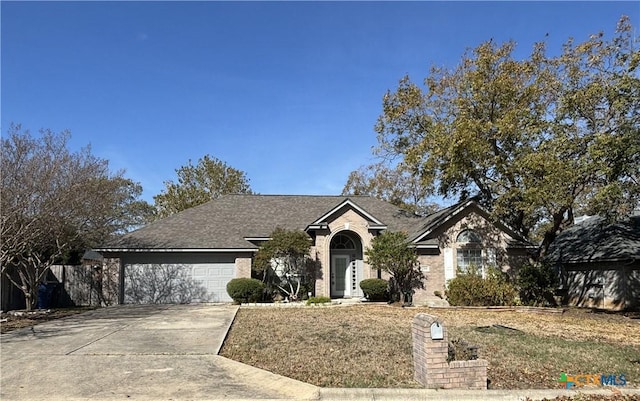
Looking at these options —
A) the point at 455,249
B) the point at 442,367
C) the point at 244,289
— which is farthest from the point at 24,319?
the point at 455,249

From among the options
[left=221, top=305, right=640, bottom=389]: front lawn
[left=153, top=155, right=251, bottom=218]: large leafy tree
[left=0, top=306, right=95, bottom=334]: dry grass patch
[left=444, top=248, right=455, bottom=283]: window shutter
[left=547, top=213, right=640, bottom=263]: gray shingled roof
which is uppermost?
[left=153, top=155, right=251, bottom=218]: large leafy tree

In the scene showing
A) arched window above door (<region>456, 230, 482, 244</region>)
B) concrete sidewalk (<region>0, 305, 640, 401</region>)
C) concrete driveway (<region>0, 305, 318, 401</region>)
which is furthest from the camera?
arched window above door (<region>456, 230, 482, 244</region>)

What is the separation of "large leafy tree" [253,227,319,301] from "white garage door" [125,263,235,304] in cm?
247

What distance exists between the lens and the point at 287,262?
23656mm

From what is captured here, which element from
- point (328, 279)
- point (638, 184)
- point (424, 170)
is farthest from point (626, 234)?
point (328, 279)

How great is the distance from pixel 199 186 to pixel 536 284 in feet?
111

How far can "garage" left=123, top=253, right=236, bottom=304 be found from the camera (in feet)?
75.6

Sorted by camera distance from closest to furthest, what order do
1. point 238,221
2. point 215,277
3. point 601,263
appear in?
point 601,263
point 215,277
point 238,221

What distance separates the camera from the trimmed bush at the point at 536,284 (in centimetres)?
2133

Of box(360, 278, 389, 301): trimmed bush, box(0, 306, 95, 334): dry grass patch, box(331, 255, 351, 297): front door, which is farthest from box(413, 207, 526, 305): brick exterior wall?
box(0, 306, 95, 334): dry grass patch

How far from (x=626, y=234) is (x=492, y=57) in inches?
411

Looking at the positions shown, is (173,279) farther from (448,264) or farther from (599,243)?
(599,243)

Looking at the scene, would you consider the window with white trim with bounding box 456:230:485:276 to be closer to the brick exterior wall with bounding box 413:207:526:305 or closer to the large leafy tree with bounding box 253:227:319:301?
the brick exterior wall with bounding box 413:207:526:305

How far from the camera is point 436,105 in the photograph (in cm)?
2572
